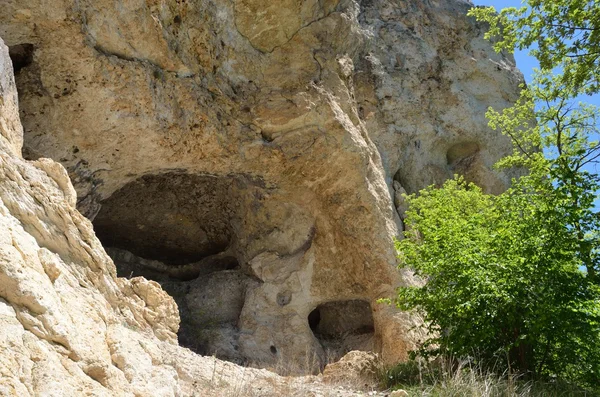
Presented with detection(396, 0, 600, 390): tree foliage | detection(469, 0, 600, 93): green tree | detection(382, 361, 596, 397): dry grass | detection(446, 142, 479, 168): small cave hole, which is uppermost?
detection(446, 142, 479, 168): small cave hole

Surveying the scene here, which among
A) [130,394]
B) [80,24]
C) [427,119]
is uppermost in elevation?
[427,119]

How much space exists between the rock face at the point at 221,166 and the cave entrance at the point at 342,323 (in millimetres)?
33

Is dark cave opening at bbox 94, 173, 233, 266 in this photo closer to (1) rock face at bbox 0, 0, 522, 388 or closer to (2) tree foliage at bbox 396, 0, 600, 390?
(1) rock face at bbox 0, 0, 522, 388

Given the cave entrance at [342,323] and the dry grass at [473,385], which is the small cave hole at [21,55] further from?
the cave entrance at [342,323]

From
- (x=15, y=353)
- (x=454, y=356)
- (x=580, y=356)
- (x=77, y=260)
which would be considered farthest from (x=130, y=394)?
(x=580, y=356)

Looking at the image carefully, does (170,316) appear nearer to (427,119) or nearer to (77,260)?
(77,260)

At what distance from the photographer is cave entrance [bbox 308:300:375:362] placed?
38.1ft

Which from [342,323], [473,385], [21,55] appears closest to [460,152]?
[342,323]

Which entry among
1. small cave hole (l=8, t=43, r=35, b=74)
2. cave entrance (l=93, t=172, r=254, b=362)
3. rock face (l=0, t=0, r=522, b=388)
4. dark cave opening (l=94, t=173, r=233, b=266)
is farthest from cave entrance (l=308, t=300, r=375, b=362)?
small cave hole (l=8, t=43, r=35, b=74)

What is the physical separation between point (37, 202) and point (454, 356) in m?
4.37

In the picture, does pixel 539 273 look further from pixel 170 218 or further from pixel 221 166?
pixel 170 218

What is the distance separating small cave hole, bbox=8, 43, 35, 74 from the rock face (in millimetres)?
25

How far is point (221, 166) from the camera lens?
33.2 feet

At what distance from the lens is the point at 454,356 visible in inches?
260
